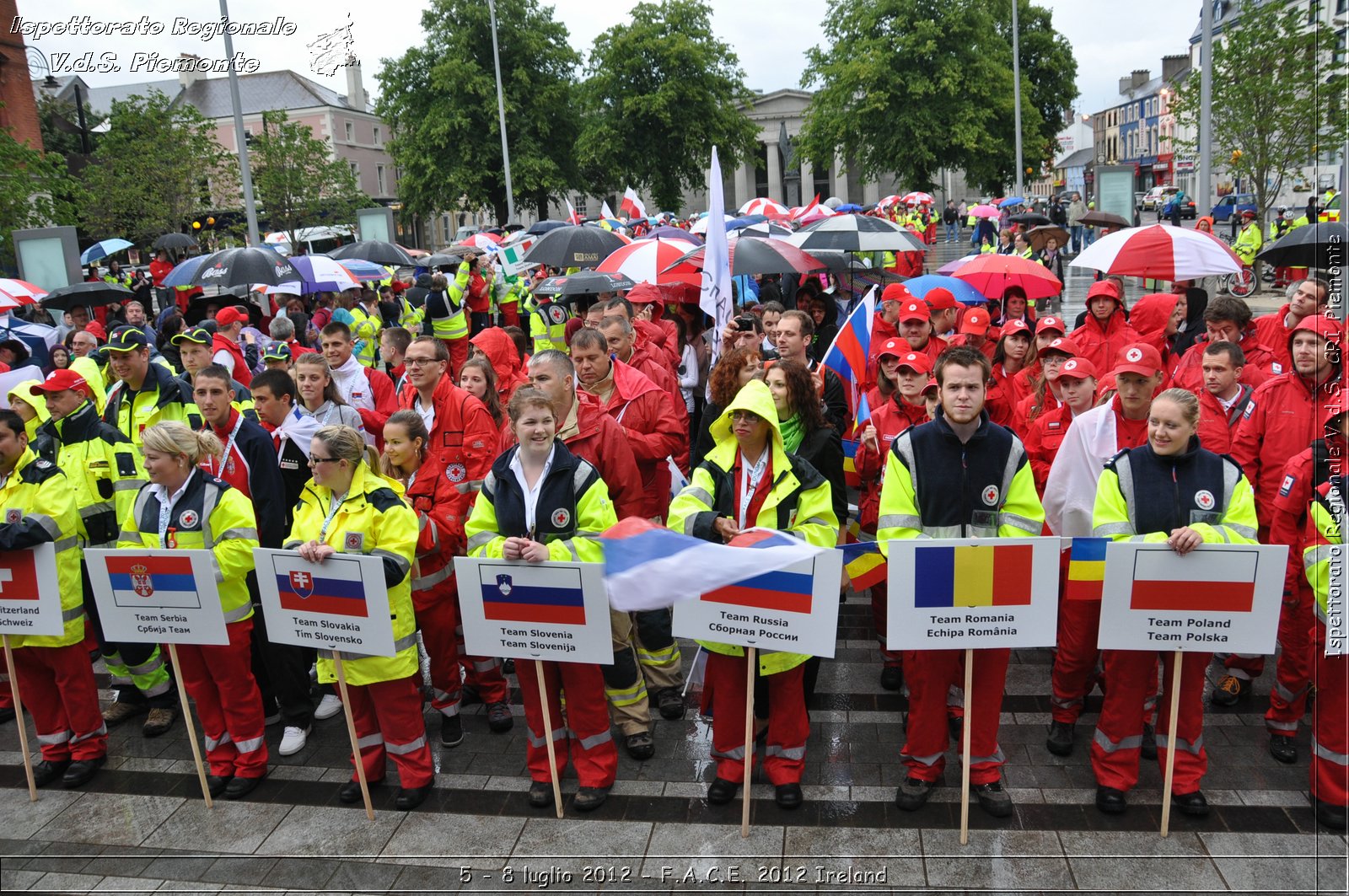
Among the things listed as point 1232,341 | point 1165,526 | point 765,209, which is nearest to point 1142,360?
point 1165,526

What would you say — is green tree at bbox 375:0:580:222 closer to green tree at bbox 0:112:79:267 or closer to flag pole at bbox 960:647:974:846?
green tree at bbox 0:112:79:267

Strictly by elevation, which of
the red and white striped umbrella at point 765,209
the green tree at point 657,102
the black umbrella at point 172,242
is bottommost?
the red and white striped umbrella at point 765,209

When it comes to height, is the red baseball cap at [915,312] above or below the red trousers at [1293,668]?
above

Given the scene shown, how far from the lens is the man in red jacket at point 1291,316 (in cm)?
663

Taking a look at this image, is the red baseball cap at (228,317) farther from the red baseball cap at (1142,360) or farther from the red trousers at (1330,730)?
the red trousers at (1330,730)

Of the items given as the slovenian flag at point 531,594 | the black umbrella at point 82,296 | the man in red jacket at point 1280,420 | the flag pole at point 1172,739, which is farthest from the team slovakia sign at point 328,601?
the black umbrella at point 82,296

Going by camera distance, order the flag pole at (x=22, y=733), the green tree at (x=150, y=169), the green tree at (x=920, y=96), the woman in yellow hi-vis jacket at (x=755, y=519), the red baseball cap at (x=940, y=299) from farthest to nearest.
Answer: the green tree at (x=920, y=96) → the green tree at (x=150, y=169) → the red baseball cap at (x=940, y=299) → the flag pole at (x=22, y=733) → the woman in yellow hi-vis jacket at (x=755, y=519)

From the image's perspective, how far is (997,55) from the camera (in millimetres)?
47375

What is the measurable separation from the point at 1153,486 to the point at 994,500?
70cm

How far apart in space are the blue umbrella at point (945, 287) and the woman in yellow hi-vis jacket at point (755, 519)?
4.46 meters

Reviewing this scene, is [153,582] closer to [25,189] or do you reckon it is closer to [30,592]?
[30,592]

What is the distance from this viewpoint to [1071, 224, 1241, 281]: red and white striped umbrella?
796 cm

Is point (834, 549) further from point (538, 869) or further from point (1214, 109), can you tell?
point (1214, 109)

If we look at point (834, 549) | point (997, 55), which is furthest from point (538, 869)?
point (997, 55)
